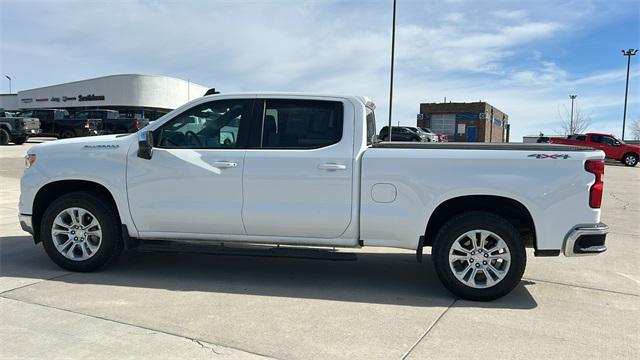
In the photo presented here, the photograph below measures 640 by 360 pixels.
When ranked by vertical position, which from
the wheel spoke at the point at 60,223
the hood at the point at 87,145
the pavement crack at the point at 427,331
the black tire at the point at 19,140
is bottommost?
the pavement crack at the point at 427,331

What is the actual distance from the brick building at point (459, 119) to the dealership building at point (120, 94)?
28.4m

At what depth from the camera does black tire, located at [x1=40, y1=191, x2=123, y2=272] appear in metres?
5.12

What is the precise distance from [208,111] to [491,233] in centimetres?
302

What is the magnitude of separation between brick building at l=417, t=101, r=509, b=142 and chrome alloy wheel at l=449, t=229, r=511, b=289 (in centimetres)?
5518

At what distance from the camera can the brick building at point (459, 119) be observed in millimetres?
58938

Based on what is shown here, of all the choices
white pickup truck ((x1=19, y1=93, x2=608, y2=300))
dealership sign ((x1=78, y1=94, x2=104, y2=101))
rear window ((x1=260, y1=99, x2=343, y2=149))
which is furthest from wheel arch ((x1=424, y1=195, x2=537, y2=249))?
dealership sign ((x1=78, y1=94, x2=104, y2=101))

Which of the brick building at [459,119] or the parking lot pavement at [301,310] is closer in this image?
the parking lot pavement at [301,310]

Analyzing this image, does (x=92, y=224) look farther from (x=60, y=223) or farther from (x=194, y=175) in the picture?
(x=194, y=175)

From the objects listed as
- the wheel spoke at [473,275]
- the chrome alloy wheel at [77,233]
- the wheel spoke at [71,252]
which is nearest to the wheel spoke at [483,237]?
the wheel spoke at [473,275]

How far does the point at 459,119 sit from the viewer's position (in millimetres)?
59750

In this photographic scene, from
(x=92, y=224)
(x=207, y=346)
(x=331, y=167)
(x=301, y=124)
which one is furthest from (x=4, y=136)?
(x=207, y=346)

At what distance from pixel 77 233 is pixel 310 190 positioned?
2528 mm

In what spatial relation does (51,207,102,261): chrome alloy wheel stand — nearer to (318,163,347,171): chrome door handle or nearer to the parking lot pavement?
the parking lot pavement

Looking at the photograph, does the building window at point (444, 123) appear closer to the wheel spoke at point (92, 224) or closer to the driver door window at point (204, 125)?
the driver door window at point (204, 125)
